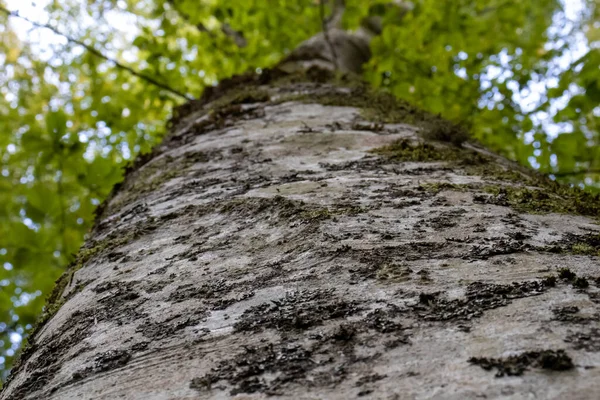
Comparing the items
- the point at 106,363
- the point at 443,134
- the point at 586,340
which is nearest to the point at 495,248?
the point at 586,340

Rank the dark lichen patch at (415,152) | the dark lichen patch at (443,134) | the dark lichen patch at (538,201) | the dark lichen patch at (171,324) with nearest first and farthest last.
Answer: the dark lichen patch at (171,324) < the dark lichen patch at (538,201) < the dark lichen patch at (415,152) < the dark lichen patch at (443,134)

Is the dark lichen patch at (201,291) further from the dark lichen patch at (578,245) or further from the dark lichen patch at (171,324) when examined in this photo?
the dark lichen patch at (578,245)

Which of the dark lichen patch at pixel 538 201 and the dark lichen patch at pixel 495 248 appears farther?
the dark lichen patch at pixel 538 201

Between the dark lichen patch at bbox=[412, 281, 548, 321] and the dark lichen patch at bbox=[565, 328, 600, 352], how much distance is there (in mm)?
99

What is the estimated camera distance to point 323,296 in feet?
2.52

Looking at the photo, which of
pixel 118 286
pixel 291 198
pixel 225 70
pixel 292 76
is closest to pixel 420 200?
pixel 291 198

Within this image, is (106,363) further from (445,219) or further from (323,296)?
(445,219)

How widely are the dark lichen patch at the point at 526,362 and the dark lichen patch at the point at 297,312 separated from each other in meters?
0.20

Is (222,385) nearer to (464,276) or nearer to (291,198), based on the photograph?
(464,276)

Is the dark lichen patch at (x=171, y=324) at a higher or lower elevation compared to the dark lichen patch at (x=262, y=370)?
higher

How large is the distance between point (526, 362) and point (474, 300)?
147mm

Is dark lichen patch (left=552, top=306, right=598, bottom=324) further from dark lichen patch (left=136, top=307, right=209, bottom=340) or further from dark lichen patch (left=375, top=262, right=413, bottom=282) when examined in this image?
dark lichen patch (left=136, top=307, right=209, bottom=340)

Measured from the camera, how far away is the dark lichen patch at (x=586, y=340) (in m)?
0.58

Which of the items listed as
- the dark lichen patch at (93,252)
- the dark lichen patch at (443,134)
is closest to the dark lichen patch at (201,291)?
the dark lichen patch at (93,252)
